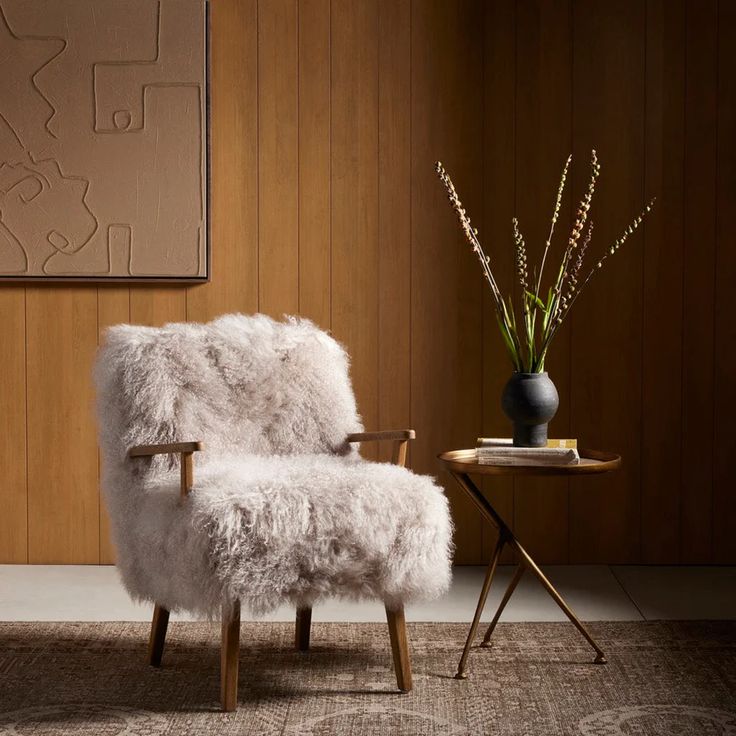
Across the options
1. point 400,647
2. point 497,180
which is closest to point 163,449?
point 400,647

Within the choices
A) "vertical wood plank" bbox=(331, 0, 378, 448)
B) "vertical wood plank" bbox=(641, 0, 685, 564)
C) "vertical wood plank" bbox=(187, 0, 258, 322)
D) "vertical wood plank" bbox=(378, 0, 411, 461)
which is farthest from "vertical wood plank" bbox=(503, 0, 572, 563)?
"vertical wood plank" bbox=(187, 0, 258, 322)

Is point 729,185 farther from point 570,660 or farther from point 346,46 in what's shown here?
point 570,660

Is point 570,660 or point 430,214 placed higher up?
point 430,214

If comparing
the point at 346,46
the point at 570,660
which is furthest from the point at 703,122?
the point at 570,660

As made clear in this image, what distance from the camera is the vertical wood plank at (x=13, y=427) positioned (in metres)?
3.57

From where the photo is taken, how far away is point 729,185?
3541 mm

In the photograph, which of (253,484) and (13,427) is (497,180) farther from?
(13,427)

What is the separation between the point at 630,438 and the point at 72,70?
238cm

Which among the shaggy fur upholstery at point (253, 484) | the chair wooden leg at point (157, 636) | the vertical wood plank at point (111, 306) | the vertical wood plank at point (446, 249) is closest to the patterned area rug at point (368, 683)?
the chair wooden leg at point (157, 636)

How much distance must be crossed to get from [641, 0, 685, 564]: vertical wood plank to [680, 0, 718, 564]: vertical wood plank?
0.03 metres

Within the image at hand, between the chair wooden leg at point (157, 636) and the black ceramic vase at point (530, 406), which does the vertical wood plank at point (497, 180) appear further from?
the chair wooden leg at point (157, 636)

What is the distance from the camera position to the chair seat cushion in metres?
2.11

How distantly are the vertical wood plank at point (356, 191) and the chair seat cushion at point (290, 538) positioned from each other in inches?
50.5

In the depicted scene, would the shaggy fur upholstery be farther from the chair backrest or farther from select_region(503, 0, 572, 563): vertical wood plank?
select_region(503, 0, 572, 563): vertical wood plank
